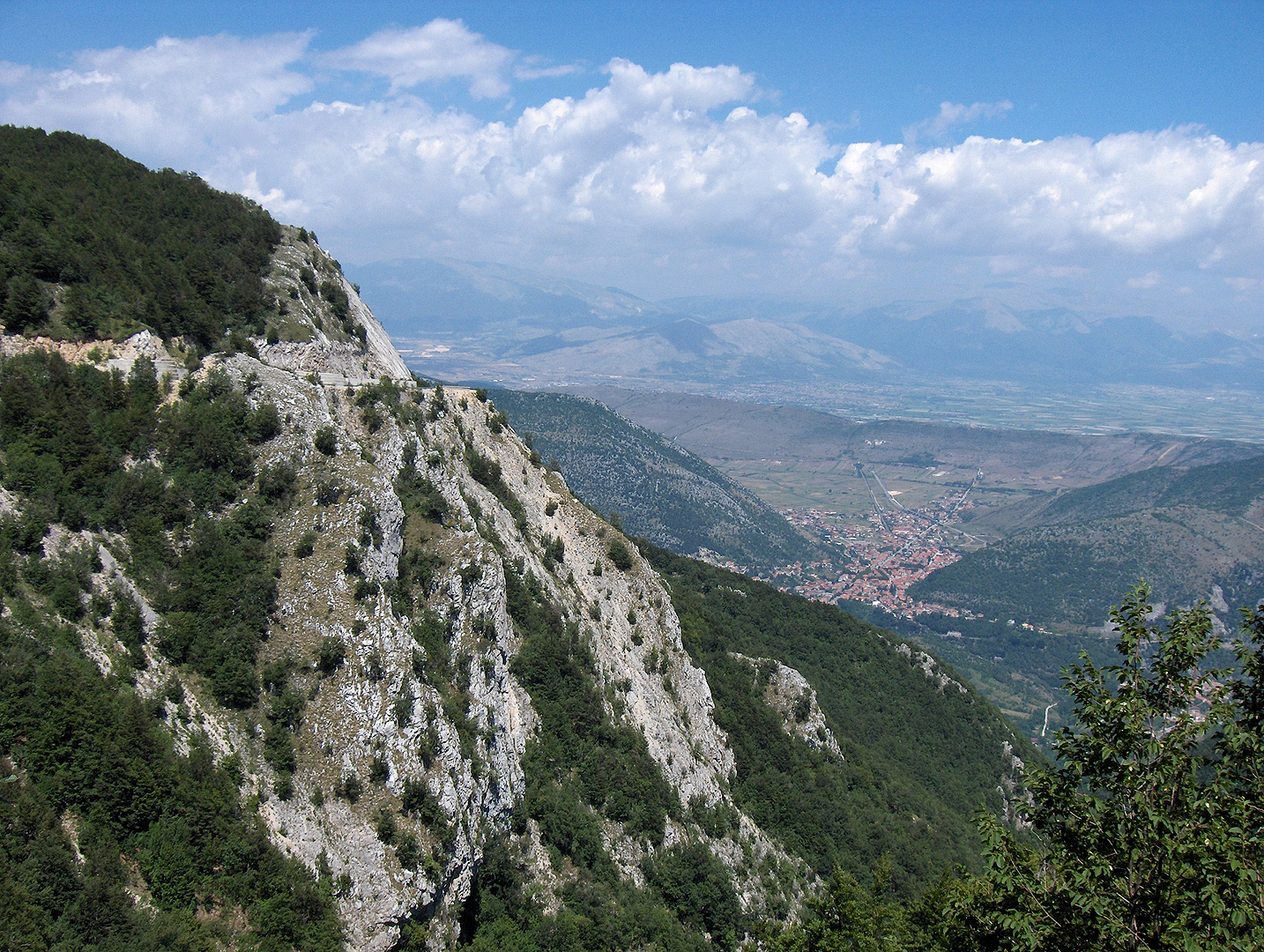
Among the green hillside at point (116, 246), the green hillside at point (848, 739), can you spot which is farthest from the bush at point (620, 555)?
the green hillside at point (116, 246)

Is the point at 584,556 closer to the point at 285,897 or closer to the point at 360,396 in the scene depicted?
the point at 360,396

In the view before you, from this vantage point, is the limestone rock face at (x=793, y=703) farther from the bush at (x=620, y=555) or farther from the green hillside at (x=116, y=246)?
the green hillside at (x=116, y=246)

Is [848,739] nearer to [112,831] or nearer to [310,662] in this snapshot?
[310,662]

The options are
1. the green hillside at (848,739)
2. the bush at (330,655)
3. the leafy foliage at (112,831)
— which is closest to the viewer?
the leafy foliage at (112,831)

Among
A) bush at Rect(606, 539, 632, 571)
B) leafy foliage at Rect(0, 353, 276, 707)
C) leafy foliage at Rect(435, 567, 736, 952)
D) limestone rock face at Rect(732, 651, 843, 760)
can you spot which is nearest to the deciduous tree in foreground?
leafy foliage at Rect(435, 567, 736, 952)

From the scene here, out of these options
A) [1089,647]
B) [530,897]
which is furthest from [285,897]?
[1089,647]

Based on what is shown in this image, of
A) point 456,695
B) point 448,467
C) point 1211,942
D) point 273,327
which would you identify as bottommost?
point 456,695

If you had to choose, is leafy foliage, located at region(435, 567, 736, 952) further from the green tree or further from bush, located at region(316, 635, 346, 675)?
the green tree
